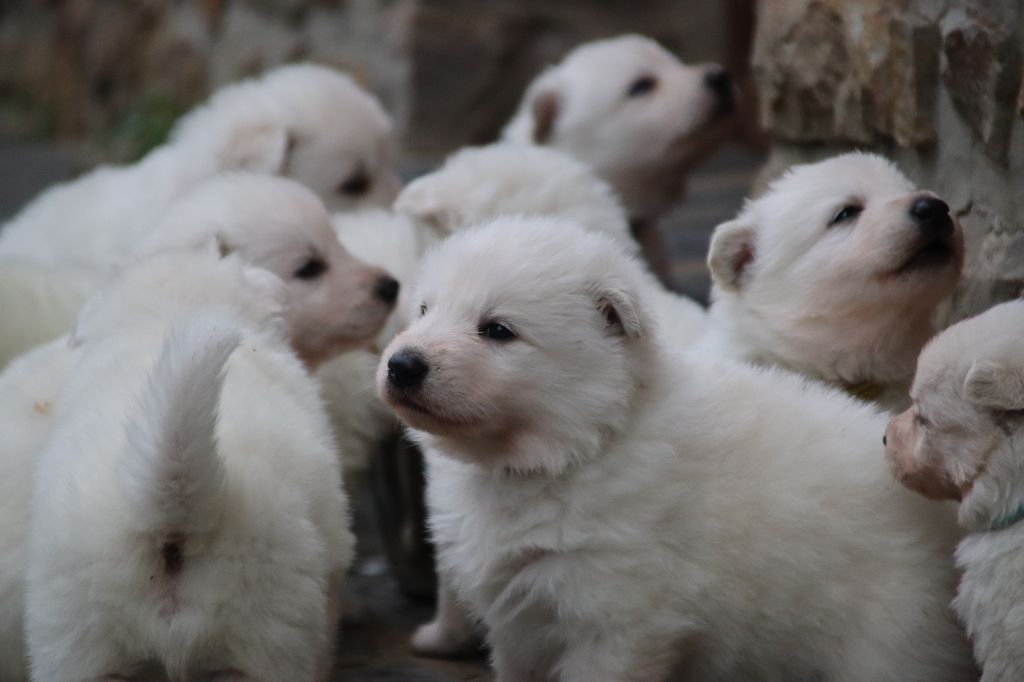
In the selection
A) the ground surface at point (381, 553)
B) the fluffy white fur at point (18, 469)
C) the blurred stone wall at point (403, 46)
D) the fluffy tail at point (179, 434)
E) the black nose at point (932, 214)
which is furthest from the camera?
the blurred stone wall at point (403, 46)

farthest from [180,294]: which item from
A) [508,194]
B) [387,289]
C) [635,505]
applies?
[635,505]

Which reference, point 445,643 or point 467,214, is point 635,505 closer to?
point 445,643

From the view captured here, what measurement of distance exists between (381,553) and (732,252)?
6.55 feet

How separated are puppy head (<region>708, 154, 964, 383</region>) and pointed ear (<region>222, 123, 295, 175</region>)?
2.20 metres

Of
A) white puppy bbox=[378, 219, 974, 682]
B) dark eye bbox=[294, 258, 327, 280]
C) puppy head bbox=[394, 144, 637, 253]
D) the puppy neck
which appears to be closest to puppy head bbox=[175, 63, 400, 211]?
puppy head bbox=[394, 144, 637, 253]

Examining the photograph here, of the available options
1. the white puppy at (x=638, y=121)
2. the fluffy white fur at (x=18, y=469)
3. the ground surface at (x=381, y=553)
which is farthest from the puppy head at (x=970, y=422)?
the white puppy at (x=638, y=121)

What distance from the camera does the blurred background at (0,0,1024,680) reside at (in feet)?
12.4

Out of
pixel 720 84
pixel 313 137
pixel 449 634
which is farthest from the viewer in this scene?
pixel 720 84

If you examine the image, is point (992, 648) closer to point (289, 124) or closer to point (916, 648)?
point (916, 648)

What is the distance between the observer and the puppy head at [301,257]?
4.28m

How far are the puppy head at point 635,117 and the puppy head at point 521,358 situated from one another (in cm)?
304

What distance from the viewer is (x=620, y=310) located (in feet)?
10.3

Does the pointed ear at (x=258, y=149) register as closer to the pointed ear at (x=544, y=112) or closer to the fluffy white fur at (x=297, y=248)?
the fluffy white fur at (x=297, y=248)

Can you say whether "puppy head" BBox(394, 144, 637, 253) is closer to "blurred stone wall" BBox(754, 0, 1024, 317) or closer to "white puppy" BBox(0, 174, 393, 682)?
"white puppy" BBox(0, 174, 393, 682)
